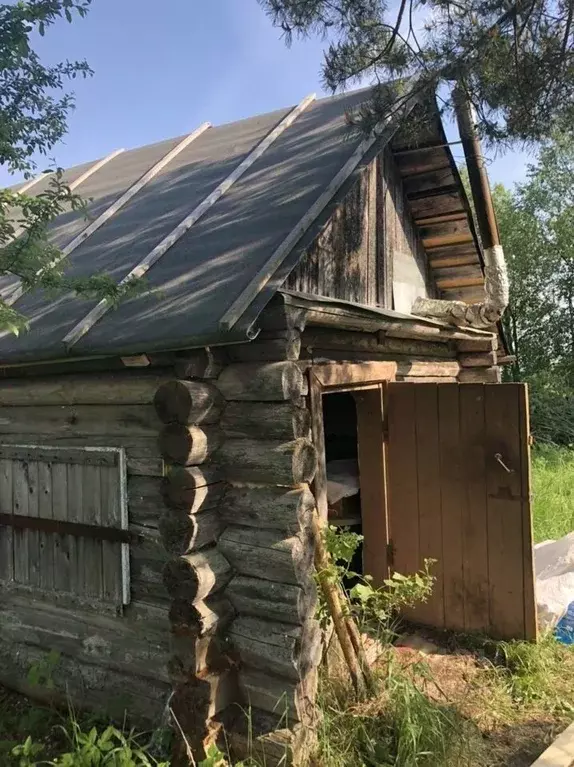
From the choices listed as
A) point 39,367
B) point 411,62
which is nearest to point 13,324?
point 39,367

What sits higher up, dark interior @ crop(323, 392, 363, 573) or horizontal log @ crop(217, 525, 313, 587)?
dark interior @ crop(323, 392, 363, 573)

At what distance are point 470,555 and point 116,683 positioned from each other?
115 inches

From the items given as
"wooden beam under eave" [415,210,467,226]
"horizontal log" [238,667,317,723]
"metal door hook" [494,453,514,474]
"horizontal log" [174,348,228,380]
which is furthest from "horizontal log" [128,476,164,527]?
"wooden beam under eave" [415,210,467,226]

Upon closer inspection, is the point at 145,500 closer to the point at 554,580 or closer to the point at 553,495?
the point at 554,580

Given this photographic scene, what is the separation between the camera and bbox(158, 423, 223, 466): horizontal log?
142 inches

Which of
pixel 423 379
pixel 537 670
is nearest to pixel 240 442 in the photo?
pixel 537 670

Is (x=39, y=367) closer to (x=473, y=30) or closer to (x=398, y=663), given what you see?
(x=398, y=663)

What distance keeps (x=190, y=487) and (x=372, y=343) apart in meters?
2.32

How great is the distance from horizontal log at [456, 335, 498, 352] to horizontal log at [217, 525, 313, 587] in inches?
157

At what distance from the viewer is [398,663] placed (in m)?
4.46

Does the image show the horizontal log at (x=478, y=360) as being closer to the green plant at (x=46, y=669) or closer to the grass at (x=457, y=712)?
the grass at (x=457, y=712)

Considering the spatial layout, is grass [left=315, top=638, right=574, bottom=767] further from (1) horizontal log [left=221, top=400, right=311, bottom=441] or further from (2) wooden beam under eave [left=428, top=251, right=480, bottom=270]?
(2) wooden beam under eave [left=428, top=251, right=480, bottom=270]

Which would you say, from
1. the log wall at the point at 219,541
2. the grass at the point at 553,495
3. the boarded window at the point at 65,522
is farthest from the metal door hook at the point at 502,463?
the grass at the point at 553,495

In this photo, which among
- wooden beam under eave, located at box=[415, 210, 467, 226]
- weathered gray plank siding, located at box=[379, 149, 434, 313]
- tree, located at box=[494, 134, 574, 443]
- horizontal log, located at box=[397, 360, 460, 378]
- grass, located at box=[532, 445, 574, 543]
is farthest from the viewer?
tree, located at box=[494, 134, 574, 443]
